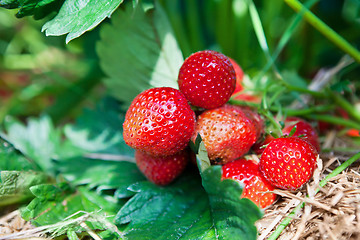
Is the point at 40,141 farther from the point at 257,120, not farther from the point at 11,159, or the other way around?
the point at 257,120

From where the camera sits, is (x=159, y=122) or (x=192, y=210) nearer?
(x=159, y=122)

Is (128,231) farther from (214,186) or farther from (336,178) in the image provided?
(336,178)

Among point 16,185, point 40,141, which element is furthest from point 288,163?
point 40,141

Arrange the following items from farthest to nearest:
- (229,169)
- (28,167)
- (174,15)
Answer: (174,15)
(28,167)
(229,169)

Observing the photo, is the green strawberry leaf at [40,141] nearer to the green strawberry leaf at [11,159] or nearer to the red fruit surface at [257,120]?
the green strawberry leaf at [11,159]

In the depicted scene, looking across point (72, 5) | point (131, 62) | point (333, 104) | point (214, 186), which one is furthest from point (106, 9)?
point (333, 104)

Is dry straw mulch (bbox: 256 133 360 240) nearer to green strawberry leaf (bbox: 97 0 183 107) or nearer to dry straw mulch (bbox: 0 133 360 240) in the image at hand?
dry straw mulch (bbox: 0 133 360 240)
